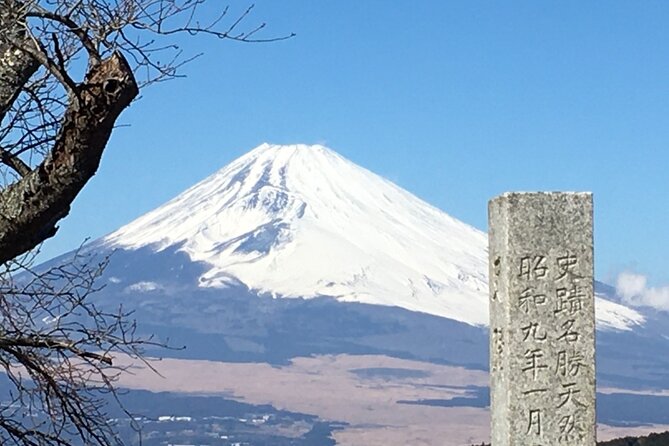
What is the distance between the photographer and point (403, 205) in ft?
381

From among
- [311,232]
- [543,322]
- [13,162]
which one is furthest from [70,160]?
[311,232]

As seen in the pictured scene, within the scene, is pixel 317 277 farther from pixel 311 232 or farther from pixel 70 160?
pixel 70 160

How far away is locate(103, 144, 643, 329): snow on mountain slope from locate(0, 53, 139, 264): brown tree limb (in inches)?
4142

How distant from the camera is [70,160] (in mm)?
4445

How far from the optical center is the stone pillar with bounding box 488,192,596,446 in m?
6.02

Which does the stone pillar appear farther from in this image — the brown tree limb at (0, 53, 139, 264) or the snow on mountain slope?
the snow on mountain slope

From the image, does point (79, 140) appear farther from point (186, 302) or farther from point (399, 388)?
point (186, 302)

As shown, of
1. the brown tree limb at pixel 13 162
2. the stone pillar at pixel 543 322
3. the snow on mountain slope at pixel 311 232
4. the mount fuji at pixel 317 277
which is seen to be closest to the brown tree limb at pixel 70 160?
the brown tree limb at pixel 13 162

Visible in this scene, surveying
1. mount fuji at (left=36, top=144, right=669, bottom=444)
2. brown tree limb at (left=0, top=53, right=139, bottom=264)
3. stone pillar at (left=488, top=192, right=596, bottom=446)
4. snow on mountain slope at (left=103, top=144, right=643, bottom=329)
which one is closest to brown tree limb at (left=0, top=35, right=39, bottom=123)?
brown tree limb at (left=0, top=53, right=139, bottom=264)

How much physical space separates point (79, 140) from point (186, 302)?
354 ft

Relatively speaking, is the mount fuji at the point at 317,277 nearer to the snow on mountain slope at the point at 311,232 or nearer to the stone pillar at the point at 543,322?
the snow on mountain slope at the point at 311,232

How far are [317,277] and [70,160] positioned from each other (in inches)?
4527

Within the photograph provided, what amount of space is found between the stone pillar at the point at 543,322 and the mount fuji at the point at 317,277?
295 ft

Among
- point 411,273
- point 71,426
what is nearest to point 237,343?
point 411,273
